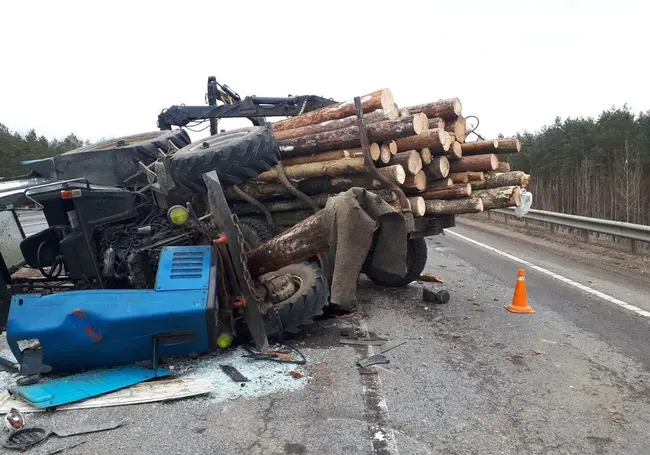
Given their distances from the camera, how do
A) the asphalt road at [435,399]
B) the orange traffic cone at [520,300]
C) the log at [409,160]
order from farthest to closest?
the log at [409,160] < the orange traffic cone at [520,300] < the asphalt road at [435,399]

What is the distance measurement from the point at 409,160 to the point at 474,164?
1.64 m

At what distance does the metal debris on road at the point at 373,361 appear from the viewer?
167 inches

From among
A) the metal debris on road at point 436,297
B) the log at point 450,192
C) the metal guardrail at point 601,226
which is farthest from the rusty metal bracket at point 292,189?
the metal guardrail at point 601,226

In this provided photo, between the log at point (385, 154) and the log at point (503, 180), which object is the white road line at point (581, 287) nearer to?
the log at point (503, 180)

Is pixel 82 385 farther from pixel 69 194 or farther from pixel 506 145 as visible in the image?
pixel 506 145

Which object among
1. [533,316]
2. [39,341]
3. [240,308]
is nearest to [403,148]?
[533,316]

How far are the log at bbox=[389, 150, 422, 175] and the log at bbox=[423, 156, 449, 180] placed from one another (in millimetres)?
497

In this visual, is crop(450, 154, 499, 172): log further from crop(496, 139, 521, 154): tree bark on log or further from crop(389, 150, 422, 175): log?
crop(389, 150, 422, 175): log

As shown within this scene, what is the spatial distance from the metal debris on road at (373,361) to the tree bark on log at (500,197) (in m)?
3.66

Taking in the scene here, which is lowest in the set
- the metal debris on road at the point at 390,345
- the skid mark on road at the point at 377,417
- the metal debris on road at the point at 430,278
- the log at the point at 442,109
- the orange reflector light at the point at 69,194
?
the metal debris on road at the point at 430,278

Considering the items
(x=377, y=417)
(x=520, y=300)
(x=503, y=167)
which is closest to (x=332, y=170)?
(x=520, y=300)

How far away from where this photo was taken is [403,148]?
22.0 feet

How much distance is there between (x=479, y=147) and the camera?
7.90m

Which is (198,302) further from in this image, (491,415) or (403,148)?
(403,148)
